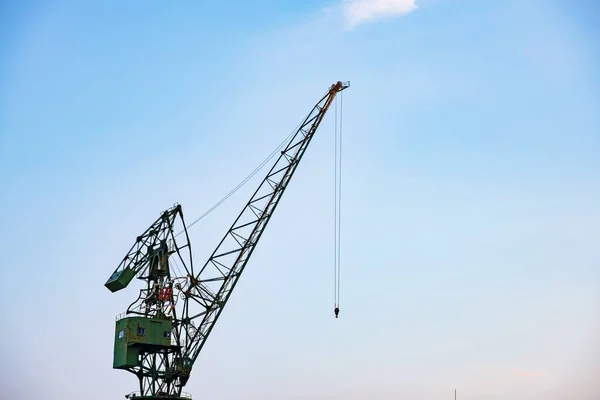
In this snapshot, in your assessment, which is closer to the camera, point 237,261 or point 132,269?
point 132,269

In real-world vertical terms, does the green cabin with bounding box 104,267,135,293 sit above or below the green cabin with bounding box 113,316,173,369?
above

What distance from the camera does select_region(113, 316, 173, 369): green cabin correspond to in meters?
95.4

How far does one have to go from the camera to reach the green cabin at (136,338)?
95375 millimetres

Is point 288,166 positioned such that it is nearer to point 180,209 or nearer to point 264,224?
point 264,224

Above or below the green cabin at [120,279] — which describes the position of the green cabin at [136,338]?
below

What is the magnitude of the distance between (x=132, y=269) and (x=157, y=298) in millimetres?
4711

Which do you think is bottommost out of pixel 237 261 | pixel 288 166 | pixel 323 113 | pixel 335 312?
pixel 335 312

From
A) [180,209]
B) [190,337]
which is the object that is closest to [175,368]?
[190,337]

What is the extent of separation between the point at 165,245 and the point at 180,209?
206 inches

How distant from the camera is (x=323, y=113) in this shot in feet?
361

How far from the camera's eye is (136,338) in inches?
3752

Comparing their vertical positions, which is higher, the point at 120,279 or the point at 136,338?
the point at 120,279

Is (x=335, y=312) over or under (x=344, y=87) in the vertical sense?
under

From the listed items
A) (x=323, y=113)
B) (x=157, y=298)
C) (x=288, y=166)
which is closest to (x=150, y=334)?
(x=157, y=298)
